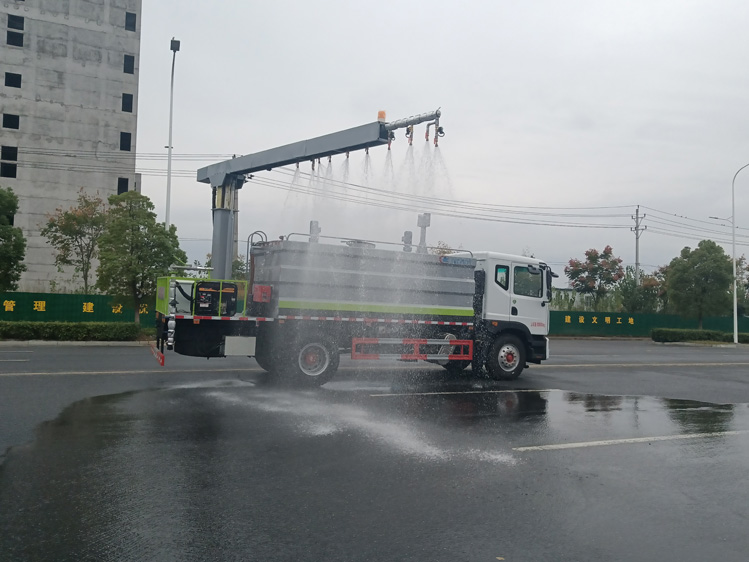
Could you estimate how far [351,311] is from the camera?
12.2 metres

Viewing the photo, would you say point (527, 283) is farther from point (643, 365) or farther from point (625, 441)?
point (643, 365)

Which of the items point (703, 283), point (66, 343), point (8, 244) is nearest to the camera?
point (66, 343)

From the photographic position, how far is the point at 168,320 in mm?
11391

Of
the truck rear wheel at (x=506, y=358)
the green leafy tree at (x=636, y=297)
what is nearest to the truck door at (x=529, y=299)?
the truck rear wheel at (x=506, y=358)

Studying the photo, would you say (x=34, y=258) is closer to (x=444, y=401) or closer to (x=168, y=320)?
(x=168, y=320)

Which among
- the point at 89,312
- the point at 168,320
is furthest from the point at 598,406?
the point at 89,312

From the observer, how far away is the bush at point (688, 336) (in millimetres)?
38375

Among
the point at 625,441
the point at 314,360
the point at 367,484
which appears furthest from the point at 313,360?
the point at 367,484

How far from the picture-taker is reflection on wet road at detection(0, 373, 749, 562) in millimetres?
4465

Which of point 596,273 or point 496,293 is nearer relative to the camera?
point 496,293

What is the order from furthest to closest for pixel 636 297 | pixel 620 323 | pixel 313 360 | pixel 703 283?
pixel 636 297
pixel 620 323
pixel 703 283
pixel 313 360

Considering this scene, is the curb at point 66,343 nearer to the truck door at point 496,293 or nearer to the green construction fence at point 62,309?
the green construction fence at point 62,309

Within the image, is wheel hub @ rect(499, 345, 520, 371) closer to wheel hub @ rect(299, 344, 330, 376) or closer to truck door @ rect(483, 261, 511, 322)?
truck door @ rect(483, 261, 511, 322)

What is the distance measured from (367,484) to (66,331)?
19.4 metres
